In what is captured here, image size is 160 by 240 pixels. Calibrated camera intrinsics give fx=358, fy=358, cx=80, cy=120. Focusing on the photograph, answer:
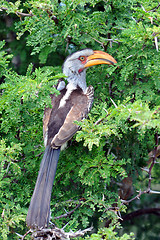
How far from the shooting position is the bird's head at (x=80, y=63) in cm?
352

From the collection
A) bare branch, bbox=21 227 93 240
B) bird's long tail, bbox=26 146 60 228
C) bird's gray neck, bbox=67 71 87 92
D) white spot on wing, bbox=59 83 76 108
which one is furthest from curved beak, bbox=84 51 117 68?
bare branch, bbox=21 227 93 240

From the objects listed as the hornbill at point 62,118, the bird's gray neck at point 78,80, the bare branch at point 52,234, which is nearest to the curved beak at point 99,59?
the hornbill at point 62,118

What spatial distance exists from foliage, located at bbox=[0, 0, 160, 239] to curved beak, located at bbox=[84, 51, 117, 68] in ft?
0.23

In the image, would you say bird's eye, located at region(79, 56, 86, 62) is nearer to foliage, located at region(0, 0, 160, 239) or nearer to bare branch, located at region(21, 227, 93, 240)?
foliage, located at region(0, 0, 160, 239)

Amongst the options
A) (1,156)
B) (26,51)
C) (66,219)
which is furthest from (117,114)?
(26,51)

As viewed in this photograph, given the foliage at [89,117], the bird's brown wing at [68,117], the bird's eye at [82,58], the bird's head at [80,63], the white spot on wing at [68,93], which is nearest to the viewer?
the foliage at [89,117]

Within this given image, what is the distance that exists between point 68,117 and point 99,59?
0.66m

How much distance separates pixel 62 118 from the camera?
10.8 ft

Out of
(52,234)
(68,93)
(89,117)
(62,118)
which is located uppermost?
(68,93)

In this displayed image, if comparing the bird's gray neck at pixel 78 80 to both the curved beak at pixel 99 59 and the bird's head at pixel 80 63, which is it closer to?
the bird's head at pixel 80 63

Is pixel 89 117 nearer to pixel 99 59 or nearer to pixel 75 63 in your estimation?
pixel 99 59

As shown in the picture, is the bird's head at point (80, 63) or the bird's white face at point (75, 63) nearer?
the bird's head at point (80, 63)

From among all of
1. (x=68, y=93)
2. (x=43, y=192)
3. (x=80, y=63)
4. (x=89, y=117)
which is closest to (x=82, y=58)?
(x=80, y=63)

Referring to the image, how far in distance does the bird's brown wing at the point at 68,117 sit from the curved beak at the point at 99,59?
29cm
